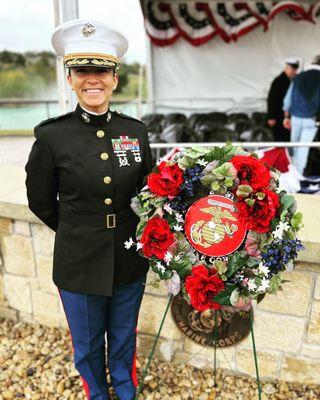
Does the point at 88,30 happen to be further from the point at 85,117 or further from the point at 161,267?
the point at 161,267

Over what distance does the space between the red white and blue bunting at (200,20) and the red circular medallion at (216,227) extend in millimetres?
6114

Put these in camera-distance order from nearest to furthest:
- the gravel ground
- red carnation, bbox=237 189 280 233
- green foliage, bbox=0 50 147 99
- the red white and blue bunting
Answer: red carnation, bbox=237 189 280 233 → the gravel ground → the red white and blue bunting → green foliage, bbox=0 50 147 99

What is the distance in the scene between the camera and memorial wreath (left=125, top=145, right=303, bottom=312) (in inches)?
56.1

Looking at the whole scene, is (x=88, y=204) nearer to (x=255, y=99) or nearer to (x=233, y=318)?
(x=233, y=318)

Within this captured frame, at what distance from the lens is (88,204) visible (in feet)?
5.41

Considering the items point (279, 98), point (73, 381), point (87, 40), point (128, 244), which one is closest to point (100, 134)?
point (87, 40)

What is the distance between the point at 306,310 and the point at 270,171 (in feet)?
3.27

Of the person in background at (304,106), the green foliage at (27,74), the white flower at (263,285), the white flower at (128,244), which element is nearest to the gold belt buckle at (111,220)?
the white flower at (128,244)

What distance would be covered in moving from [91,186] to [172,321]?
117 centimetres

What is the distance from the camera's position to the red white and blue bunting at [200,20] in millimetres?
6664

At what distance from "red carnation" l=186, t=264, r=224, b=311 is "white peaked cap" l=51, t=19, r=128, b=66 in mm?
900

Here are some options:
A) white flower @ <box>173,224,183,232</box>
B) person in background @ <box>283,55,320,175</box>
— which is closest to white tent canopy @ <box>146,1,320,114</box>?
person in background @ <box>283,55,320,175</box>

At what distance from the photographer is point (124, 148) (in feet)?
5.52

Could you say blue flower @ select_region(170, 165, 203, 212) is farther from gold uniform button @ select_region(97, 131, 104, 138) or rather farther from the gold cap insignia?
the gold cap insignia
